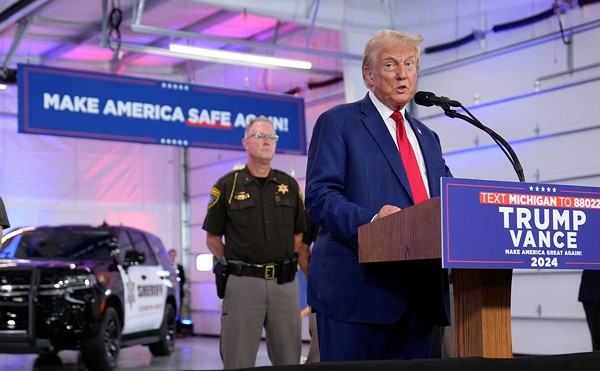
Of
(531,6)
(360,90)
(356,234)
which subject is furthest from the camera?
(360,90)

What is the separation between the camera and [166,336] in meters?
14.0

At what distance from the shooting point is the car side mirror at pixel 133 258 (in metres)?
12.1

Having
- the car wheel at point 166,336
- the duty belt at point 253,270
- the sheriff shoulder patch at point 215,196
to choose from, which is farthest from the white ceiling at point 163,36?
the duty belt at point 253,270

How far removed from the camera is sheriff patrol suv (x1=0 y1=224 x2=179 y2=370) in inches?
424

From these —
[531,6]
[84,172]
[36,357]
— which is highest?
[531,6]

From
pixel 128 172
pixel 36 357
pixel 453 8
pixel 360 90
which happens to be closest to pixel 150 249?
pixel 36 357

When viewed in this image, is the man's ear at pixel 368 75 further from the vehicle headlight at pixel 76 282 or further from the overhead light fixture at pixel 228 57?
the overhead light fixture at pixel 228 57

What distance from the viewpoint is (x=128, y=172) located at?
66.0 ft

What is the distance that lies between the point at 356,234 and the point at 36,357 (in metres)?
11.8

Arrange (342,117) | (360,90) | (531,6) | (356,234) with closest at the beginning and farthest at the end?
(356,234), (342,117), (531,6), (360,90)

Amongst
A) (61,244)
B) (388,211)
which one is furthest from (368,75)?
(61,244)

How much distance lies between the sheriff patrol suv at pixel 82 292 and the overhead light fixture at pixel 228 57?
2424 mm

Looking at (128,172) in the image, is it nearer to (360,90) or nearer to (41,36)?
(41,36)

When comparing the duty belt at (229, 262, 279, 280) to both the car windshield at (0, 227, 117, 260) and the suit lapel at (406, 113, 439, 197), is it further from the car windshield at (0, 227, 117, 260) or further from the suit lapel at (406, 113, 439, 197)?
the car windshield at (0, 227, 117, 260)
